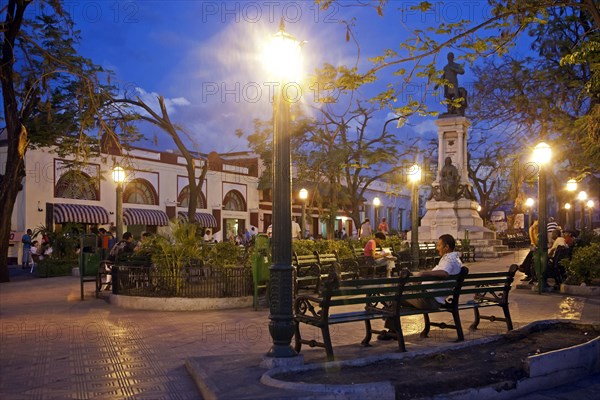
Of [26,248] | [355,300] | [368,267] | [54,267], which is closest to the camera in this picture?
[355,300]

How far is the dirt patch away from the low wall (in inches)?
212

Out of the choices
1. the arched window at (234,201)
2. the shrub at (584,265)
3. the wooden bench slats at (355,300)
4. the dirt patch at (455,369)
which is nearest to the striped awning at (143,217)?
the arched window at (234,201)

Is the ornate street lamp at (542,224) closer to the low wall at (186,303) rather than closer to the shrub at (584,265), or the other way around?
the shrub at (584,265)

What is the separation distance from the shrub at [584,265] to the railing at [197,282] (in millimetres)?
6958

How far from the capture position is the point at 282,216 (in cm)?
604

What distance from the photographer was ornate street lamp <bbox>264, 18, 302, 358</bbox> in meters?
6.02

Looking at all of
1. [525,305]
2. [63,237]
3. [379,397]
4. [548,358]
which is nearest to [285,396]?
[379,397]

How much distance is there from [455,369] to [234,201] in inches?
1611

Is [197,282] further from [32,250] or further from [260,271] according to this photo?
[32,250]

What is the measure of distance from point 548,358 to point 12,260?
27837 millimetres

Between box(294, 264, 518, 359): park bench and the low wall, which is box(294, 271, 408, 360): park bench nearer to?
box(294, 264, 518, 359): park bench

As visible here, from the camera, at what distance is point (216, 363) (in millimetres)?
6105

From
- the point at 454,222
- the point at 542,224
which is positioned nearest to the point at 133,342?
the point at 542,224

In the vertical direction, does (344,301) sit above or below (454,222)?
below
